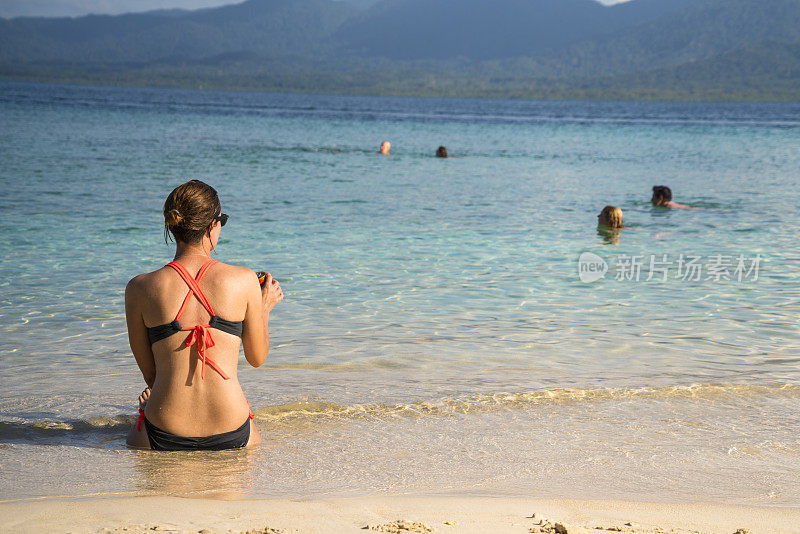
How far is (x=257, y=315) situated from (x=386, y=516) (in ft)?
3.70

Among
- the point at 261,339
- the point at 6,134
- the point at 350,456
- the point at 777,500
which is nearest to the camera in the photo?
the point at 777,500

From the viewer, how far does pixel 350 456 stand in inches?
160

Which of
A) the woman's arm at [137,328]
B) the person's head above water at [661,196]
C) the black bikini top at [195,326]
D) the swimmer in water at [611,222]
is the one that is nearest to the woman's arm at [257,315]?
the black bikini top at [195,326]

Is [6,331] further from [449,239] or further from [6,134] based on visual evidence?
[6,134]

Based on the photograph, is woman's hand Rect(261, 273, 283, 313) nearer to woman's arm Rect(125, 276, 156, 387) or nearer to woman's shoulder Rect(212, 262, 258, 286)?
woman's shoulder Rect(212, 262, 258, 286)

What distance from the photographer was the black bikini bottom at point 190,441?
149 inches

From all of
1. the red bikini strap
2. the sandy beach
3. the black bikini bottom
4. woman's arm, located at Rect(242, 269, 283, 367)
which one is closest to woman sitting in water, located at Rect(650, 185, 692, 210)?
the sandy beach

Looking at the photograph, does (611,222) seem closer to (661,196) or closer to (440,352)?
(661,196)

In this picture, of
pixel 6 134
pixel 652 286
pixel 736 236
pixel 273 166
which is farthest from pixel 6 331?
pixel 6 134

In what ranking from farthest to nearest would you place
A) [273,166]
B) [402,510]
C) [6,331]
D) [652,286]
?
1. [273,166]
2. [652,286]
3. [6,331]
4. [402,510]

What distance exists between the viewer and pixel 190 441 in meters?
3.77

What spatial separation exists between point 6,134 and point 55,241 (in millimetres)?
26126

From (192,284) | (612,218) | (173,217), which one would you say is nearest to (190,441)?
(192,284)

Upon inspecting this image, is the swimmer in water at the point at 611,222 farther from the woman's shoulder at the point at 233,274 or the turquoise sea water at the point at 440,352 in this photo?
the woman's shoulder at the point at 233,274
